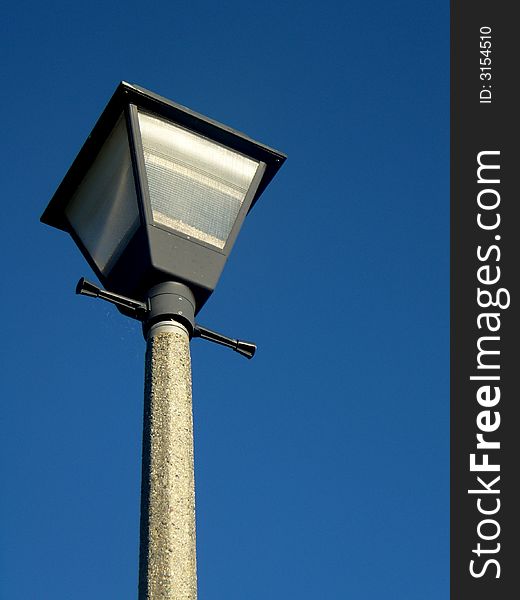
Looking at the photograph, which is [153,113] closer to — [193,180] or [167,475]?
[193,180]

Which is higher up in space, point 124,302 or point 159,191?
point 159,191

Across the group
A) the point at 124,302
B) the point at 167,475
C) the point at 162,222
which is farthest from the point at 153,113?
the point at 167,475

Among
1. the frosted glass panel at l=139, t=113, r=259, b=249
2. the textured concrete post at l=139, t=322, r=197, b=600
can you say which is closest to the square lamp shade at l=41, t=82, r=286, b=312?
the frosted glass panel at l=139, t=113, r=259, b=249

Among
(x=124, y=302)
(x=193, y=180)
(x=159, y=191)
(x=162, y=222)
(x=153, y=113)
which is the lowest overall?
(x=124, y=302)

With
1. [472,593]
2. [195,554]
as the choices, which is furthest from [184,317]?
[472,593]

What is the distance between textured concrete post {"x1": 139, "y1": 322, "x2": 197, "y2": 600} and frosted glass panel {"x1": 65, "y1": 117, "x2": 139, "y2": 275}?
0.46m

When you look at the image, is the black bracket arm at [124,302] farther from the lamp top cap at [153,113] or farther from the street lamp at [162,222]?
the lamp top cap at [153,113]

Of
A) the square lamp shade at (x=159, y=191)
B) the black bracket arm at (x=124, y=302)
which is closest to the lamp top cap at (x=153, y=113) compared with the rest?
the square lamp shade at (x=159, y=191)

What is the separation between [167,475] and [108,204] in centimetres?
133

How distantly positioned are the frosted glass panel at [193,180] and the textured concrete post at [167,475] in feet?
1.46

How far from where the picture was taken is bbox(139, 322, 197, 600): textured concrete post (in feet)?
10.6

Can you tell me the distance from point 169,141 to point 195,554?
5.51 feet

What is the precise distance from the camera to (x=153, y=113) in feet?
14.1

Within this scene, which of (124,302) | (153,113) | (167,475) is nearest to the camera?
(167,475)
